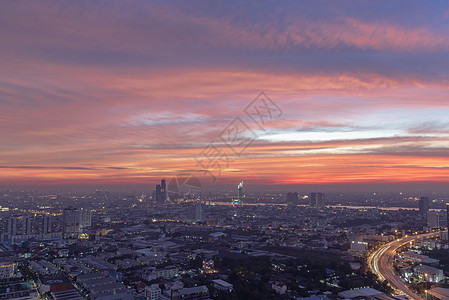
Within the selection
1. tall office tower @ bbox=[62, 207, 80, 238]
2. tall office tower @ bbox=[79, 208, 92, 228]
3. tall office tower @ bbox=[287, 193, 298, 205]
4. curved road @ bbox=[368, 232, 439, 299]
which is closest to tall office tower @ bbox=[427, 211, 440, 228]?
curved road @ bbox=[368, 232, 439, 299]

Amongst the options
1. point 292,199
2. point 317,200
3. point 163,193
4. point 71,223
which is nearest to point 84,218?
point 71,223

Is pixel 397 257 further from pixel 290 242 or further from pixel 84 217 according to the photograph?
pixel 84 217

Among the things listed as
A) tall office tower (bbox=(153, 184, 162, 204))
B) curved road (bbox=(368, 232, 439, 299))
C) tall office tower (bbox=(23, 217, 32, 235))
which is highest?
tall office tower (bbox=(153, 184, 162, 204))

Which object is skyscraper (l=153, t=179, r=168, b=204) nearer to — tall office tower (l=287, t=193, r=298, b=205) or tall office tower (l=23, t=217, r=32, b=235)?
tall office tower (l=287, t=193, r=298, b=205)

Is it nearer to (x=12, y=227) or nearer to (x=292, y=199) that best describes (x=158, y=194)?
(x=292, y=199)

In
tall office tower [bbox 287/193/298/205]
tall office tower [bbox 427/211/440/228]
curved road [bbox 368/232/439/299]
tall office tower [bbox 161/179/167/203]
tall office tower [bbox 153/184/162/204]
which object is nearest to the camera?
curved road [bbox 368/232/439/299]

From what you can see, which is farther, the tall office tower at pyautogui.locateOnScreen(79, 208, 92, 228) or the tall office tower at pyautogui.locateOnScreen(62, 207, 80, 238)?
the tall office tower at pyautogui.locateOnScreen(79, 208, 92, 228)

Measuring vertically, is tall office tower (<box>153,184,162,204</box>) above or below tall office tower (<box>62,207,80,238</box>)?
above

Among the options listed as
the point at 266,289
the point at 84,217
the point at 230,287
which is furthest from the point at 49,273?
the point at 84,217
